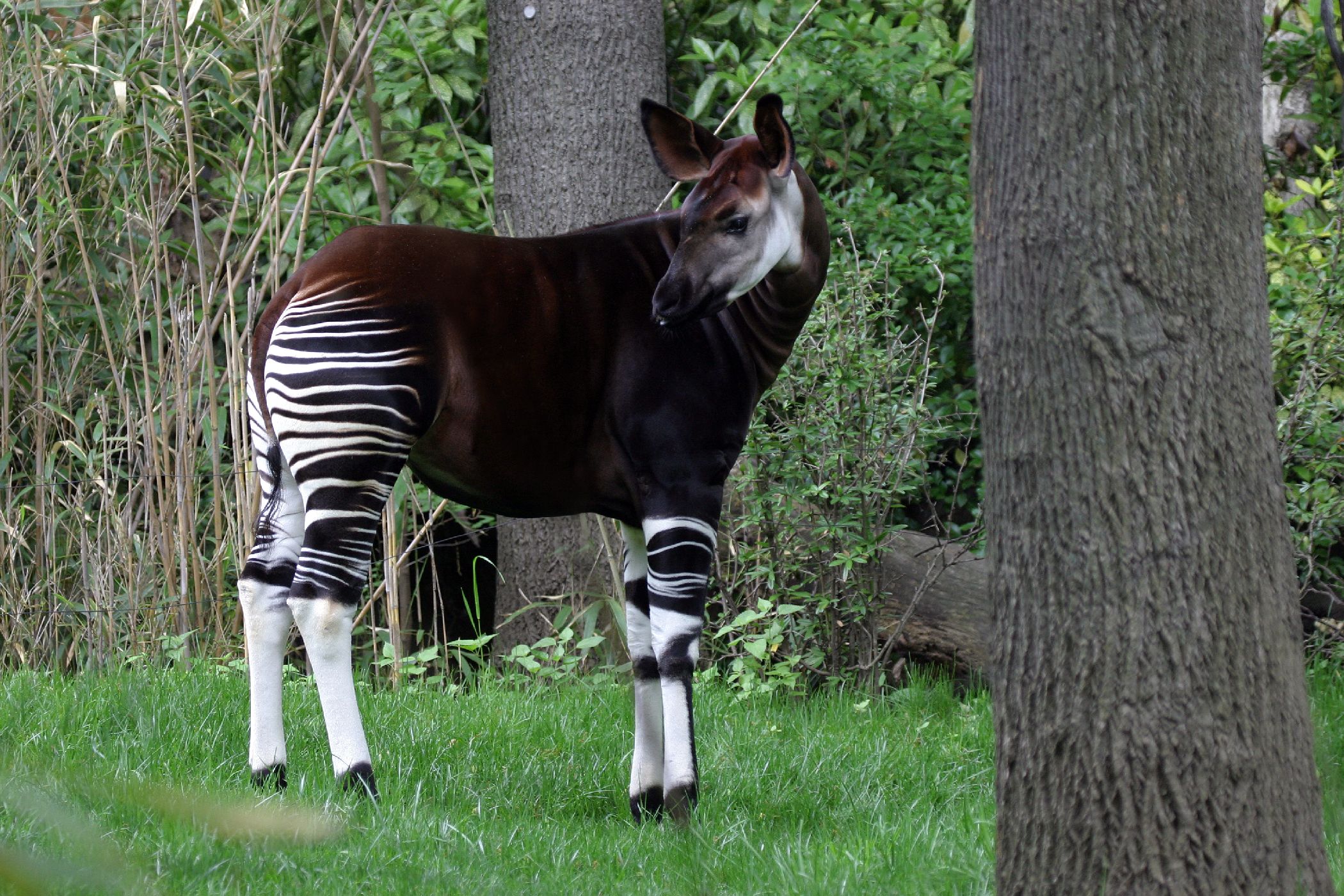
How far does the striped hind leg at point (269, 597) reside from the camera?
2.96m

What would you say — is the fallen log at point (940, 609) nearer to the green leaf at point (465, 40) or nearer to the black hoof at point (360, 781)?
the black hoof at point (360, 781)

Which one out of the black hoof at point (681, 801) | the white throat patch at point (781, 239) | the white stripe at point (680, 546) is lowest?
the black hoof at point (681, 801)

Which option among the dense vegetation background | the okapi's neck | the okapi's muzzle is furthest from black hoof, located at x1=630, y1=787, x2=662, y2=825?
the dense vegetation background

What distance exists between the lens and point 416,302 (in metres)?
2.85

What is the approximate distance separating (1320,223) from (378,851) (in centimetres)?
448

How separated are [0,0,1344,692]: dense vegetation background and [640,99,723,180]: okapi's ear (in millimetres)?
1424

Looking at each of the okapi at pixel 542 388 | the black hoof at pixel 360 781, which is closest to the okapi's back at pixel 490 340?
the okapi at pixel 542 388

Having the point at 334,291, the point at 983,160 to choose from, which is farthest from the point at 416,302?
the point at 983,160

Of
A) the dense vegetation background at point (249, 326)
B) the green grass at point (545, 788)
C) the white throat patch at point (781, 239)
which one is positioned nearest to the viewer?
the green grass at point (545, 788)

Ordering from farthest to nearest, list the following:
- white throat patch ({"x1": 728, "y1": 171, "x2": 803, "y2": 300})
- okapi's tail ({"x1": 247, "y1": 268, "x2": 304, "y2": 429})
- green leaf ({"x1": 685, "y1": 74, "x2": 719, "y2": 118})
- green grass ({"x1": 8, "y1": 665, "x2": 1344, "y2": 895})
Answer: green leaf ({"x1": 685, "y1": 74, "x2": 719, "y2": 118}) → okapi's tail ({"x1": 247, "y1": 268, "x2": 304, "y2": 429}) → white throat patch ({"x1": 728, "y1": 171, "x2": 803, "y2": 300}) → green grass ({"x1": 8, "y1": 665, "x2": 1344, "y2": 895})

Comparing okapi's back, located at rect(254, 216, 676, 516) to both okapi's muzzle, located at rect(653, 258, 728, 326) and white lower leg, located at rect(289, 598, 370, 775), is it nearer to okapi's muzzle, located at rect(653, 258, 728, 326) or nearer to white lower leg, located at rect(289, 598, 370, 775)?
okapi's muzzle, located at rect(653, 258, 728, 326)

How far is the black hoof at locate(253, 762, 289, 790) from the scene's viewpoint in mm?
2934

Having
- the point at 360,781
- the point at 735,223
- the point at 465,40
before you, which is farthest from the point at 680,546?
the point at 465,40

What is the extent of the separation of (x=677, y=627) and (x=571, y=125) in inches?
104
